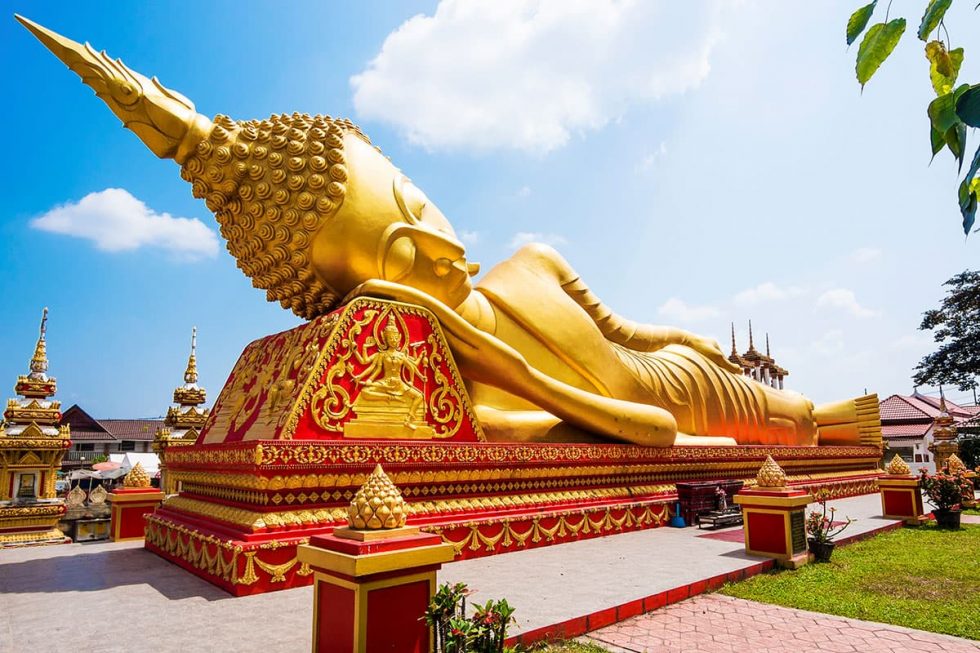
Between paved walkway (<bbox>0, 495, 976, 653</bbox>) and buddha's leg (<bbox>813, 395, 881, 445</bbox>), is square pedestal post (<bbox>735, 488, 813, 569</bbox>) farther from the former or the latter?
buddha's leg (<bbox>813, 395, 881, 445</bbox>)

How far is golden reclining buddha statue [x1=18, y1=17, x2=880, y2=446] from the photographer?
23.1 feet

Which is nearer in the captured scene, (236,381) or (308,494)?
(308,494)

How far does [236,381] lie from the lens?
834 centimetres

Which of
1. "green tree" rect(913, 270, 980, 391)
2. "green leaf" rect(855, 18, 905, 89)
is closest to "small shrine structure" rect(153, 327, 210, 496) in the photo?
"green leaf" rect(855, 18, 905, 89)

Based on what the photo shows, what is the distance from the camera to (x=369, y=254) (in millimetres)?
7391

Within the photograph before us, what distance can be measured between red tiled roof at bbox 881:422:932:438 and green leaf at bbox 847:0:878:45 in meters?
32.9

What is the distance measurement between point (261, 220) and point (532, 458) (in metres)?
4.27

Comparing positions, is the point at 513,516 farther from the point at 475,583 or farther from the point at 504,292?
the point at 504,292

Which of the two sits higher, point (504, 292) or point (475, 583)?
point (504, 292)

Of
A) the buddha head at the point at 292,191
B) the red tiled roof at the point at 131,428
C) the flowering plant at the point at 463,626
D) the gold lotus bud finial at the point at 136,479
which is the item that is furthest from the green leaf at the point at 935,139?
the red tiled roof at the point at 131,428

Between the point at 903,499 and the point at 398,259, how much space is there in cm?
912

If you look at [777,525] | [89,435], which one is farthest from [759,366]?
[89,435]

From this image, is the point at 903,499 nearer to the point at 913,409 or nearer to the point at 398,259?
the point at 398,259

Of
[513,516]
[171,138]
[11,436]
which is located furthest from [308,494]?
[11,436]
